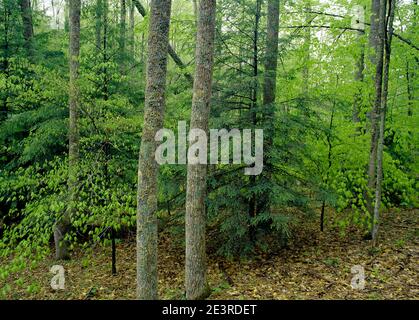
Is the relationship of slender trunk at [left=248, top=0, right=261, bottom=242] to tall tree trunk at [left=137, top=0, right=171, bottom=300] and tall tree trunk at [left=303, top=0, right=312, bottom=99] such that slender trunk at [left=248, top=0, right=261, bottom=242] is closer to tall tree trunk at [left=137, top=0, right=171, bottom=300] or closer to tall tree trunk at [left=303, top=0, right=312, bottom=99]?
tall tree trunk at [left=303, top=0, right=312, bottom=99]

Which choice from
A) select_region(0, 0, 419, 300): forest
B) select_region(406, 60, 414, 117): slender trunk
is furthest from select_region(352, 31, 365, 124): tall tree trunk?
select_region(406, 60, 414, 117): slender trunk

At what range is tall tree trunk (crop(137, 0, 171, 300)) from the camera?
16.4ft

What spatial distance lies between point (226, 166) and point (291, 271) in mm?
2862

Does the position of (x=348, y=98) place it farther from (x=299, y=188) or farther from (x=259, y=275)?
(x=259, y=275)

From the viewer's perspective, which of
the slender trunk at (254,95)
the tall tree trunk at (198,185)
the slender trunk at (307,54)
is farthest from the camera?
the slender trunk at (307,54)

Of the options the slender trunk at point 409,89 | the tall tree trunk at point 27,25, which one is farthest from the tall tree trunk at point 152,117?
the slender trunk at point 409,89

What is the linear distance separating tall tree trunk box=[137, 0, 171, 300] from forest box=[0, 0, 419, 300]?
0.05 metres

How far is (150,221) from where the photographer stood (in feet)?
16.9

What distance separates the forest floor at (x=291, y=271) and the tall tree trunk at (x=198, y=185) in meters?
0.59

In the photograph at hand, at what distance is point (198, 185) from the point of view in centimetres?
582

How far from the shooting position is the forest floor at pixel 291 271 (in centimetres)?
607

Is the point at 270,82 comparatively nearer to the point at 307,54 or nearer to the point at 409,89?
the point at 307,54

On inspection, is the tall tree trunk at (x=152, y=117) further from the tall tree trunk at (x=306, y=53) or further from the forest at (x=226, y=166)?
the tall tree trunk at (x=306, y=53)
